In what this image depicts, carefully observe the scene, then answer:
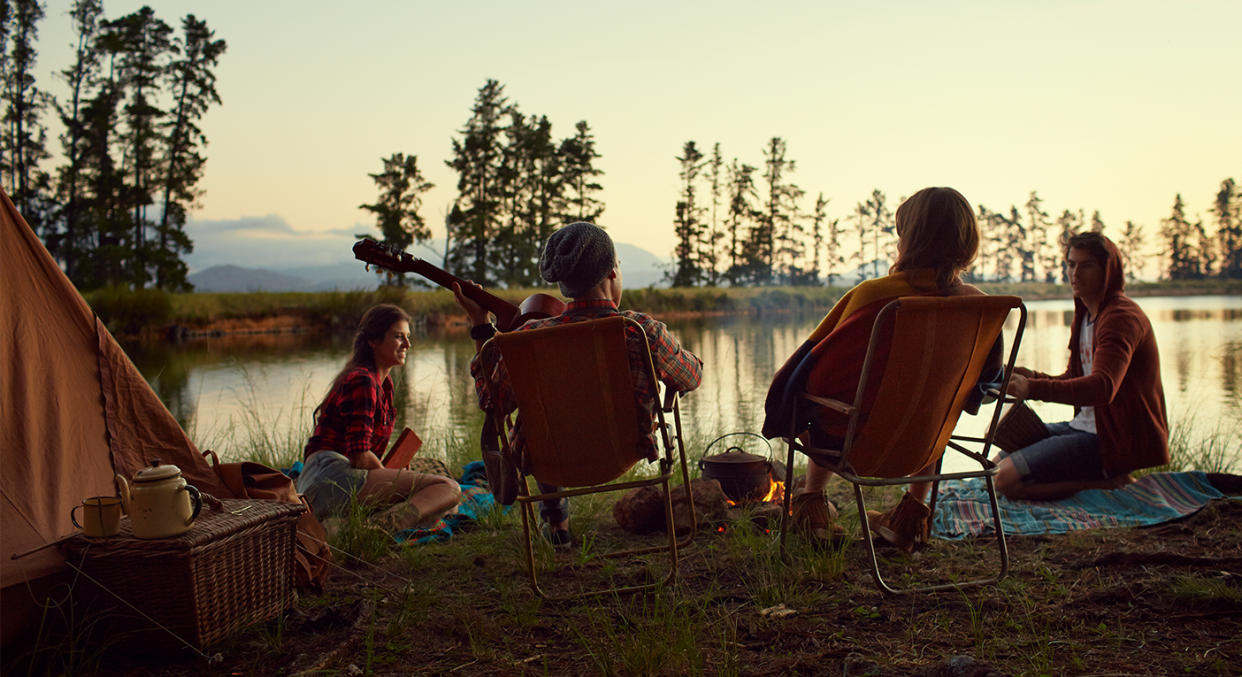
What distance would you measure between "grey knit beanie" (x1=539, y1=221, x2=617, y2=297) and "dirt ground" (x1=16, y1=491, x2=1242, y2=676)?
3.40 ft

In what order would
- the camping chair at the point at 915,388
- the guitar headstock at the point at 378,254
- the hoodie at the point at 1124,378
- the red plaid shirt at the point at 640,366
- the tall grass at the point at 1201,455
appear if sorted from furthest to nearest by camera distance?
the tall grass at the point at 1201,455 → the hoodie at the point at 1124,378 → the guitar headstock at the point at 378,254 → the red plaid shirt at the point at 640,366 → the camping chair at the point at 915,388

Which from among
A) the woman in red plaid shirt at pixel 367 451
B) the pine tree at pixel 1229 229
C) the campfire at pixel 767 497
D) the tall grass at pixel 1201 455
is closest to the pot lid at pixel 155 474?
the woman in red plaid shirt at pixel 367 451

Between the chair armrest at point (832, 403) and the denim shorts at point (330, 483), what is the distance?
75.4 inches

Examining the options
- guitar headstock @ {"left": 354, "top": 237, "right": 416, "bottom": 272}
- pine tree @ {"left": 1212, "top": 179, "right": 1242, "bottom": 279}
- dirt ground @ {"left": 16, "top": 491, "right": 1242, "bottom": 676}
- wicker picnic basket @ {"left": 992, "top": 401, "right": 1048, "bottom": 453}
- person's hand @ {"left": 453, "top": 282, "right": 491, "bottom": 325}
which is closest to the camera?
dirt ground @ {"left": 16, "top": 491, "right": 1242, "bottom": 676}

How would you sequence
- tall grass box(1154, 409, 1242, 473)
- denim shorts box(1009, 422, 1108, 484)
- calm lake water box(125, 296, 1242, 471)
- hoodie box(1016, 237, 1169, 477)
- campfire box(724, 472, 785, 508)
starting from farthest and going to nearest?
calm lake water box(125, 296, 1242, 471) → tall grass box(1154, 409, 1242, 473) → denim shorts box(1009, 422, 1108, 484) → campfire box(724, 472, 785, 508) → hoodie box(1016, 237, 1169, 477)

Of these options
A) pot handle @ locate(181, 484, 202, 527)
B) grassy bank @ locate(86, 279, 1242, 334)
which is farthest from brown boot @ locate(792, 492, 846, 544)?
grassy bank @ locate(86, 279, 1242, 334)

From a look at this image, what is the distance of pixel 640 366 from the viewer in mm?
2826

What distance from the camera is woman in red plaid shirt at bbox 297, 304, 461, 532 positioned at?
3.54 m

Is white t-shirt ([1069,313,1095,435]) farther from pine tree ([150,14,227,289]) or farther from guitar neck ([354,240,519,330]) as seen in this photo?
pine tree ([150,14,227,289])

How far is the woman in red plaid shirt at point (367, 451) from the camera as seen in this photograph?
3537 mm

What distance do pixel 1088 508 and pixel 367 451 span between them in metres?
3.29

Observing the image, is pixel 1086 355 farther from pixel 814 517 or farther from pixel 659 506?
pixel 659 506

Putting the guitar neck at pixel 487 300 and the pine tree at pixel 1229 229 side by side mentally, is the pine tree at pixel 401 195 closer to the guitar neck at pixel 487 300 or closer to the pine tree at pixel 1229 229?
the guitar neck at pixel 487 300

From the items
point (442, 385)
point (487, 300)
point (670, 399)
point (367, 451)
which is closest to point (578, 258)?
point (670, 399)
